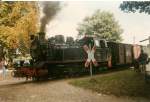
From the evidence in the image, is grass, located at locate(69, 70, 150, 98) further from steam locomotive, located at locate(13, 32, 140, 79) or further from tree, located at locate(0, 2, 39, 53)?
tree, located at locate(0, 2, 39, 53)

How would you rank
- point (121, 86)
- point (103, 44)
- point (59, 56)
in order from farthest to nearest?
point (103, 44), point (59, 56), point (121, 86)

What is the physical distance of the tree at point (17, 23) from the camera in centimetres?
2580

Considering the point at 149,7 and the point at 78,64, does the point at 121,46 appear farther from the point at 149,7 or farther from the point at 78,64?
the point at 149,7

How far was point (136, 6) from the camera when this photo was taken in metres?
16.6

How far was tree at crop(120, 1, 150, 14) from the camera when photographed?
16414mm

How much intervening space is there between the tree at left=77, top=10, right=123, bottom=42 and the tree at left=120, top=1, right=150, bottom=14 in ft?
168

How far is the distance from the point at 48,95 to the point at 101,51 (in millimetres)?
13279

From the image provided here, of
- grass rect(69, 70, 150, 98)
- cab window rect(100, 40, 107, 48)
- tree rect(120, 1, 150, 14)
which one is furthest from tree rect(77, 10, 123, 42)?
tree rect(120, 1, 150, 14)

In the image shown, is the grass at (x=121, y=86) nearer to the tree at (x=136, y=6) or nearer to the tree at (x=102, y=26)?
the tree at (x=136, y=6)

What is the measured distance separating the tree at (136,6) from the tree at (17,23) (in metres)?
11.6

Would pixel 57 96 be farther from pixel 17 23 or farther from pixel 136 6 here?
pixel 17 23

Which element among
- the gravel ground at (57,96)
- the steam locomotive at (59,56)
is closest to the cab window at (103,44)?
the steam locomotive at (59,56)

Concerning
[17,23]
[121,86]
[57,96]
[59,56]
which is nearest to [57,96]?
[57,96]

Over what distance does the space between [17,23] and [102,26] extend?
4625 centimetres
